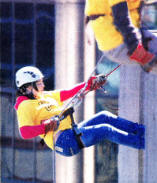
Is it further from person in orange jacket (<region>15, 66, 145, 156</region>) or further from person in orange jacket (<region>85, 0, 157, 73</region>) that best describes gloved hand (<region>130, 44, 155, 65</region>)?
person in orange jacket (<region>15, 66, 145, 156</region>)

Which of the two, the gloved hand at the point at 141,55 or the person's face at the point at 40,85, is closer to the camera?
the gloved hand at the point at 141,55

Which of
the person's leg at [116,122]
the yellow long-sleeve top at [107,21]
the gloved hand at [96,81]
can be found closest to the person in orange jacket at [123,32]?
the yellow long-sleeve top at [107,21]

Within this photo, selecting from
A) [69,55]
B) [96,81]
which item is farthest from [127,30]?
[69,55]

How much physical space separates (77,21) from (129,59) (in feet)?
3.47

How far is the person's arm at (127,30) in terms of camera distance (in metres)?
3.15

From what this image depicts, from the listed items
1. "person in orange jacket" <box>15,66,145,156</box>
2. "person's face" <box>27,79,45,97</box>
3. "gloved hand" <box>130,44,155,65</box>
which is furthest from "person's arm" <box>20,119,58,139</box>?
"gloved hand" <box>130,44,155,65</box>

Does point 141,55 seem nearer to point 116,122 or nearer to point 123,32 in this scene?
point 123,32

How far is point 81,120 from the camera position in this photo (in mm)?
4348

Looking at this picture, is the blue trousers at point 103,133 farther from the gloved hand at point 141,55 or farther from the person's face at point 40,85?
the gloved hand at point 141,55

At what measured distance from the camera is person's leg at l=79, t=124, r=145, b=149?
3.81 m

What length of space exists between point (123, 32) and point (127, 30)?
1.3 inches

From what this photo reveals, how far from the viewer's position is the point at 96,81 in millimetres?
3799

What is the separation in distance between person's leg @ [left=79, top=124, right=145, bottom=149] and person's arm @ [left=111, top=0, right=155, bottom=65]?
77 centimetres

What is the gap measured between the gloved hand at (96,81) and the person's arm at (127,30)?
59cm
